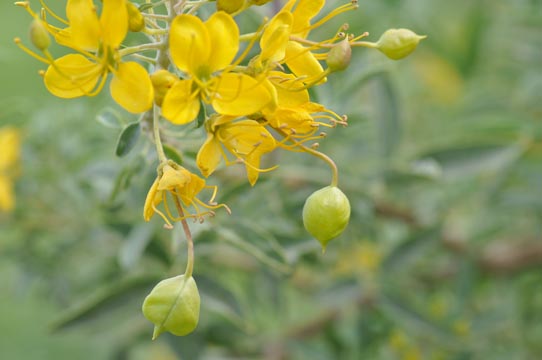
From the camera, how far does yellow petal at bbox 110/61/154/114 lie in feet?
2.66

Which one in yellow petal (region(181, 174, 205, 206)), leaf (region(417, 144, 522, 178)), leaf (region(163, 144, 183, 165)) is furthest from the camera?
leaf (region(417, 144, 522, 178))

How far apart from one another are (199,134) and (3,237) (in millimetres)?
1177

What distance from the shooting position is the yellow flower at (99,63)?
81 cm

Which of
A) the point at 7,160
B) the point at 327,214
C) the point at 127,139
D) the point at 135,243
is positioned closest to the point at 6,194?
the point at 7,160

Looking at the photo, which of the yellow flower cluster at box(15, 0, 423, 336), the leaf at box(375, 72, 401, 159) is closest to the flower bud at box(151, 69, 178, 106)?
the yellow flower cluster at box(15, 0, 423, 336)

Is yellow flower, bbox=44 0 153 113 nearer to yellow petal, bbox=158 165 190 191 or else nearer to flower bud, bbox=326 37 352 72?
yellow petal, bbox=158 165 190 191

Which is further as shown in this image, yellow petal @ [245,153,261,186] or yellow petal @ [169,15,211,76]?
yellow petal @ [245,153,261,186]

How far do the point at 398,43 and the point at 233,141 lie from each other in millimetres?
216

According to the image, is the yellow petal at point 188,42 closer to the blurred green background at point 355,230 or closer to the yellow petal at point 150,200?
the yellow petal at point 150,200

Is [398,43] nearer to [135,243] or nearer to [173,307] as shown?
[173,307]

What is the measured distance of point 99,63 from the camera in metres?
0.85

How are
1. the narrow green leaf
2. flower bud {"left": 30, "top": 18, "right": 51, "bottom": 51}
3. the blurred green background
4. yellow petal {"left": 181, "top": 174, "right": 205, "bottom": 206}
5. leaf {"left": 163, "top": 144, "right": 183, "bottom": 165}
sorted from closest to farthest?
1. flower bud {"left": 30, "top": 18, "right": 51, "bottom": 51}
2. yellow petal {"left": 181, "top": 174, "right": 205, "bottom": 206}
3. leaf {"left": 163, "top": 144, "right": 183, "bottom": 165}
4. the narrow green leaf
5. the blurred green background

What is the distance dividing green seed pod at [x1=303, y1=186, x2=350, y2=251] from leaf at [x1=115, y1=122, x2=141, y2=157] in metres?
0.25

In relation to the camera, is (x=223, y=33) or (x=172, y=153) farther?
(x=172, y=153)
